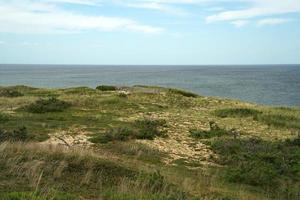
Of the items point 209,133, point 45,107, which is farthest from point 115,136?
point 45,107

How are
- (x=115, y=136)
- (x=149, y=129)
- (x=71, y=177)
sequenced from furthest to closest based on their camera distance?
(x=149, y=129) → (x=115, y=136) → (x=71, y=177)

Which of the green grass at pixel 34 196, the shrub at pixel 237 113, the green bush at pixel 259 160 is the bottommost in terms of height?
the shrub at pixel 237 113

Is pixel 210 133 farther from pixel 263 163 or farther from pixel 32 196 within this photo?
pixel 32 196

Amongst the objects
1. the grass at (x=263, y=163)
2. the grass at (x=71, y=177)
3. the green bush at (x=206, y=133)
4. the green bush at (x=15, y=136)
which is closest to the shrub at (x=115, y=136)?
the green bush at (x=15, y=136)

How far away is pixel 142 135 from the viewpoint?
1670cm

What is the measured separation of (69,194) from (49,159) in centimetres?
277

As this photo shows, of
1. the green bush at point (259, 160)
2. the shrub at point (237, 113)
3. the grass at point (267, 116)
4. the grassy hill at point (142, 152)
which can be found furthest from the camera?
the shrub at point (237, 113)

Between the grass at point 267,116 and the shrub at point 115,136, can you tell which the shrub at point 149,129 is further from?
the grass at point 267,116

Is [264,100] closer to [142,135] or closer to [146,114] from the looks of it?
[146,114]

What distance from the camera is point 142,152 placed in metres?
13.9

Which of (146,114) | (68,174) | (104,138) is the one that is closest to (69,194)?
(68,174)

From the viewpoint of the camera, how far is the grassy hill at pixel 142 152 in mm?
8883

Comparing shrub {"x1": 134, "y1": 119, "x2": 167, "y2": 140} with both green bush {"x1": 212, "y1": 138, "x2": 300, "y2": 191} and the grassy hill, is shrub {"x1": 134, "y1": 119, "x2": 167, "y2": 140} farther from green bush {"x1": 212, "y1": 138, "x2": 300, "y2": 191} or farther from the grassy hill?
green bush {"x1": 212, "y1": 138, "x2": 300, "y2": 191}

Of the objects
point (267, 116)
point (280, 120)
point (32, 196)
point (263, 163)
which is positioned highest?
point (32, 196)
